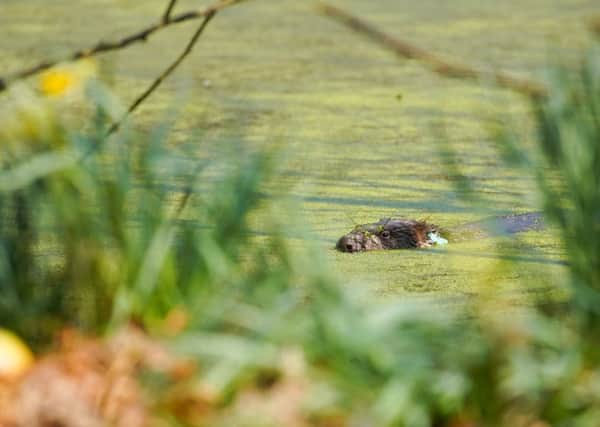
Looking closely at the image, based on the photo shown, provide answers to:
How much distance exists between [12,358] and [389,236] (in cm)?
244

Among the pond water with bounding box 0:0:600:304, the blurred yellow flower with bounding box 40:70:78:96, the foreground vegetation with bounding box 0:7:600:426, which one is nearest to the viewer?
the foreground vegetation with bounding box 0:7:600:426

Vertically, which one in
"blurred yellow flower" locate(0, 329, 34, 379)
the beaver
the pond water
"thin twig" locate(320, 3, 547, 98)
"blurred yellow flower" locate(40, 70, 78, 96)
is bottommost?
the pond water

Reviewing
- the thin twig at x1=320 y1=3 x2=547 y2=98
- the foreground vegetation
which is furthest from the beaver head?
the thin twig at x1=320 y1=3 x2=547 y2=98

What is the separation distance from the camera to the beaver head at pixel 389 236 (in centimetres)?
331

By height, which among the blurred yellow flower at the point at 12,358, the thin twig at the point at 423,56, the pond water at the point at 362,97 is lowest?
the pond water at the point at 362,97

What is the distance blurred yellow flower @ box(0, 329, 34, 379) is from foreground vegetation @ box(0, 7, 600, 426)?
2 cm

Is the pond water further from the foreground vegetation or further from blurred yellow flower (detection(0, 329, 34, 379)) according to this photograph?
A: blurred yellow flower (detection(0, 329, 34, 379))

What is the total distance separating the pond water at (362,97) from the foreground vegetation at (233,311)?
0.19 feet

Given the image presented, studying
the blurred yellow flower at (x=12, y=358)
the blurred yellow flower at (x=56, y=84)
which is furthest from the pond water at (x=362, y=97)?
the blurred yellow flower at (x=12, y=358)

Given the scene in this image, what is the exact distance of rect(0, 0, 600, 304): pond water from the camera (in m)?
3.22

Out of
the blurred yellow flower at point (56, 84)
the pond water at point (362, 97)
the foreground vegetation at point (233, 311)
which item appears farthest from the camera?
the pond water at point (362, 97)

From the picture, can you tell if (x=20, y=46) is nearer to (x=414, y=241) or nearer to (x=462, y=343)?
(x=414, y=241)

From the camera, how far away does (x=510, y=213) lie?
138 inches

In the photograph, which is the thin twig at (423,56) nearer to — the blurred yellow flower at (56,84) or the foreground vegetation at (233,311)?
the foreground vegetation at (233,311)
